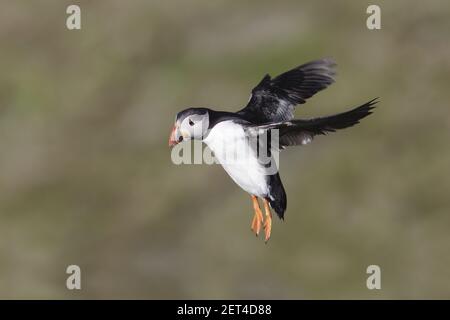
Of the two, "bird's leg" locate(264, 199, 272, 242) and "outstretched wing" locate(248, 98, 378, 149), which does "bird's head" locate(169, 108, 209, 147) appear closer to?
"outstretched wing" locate(248, 98, 378, 149)

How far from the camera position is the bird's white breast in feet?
28.5

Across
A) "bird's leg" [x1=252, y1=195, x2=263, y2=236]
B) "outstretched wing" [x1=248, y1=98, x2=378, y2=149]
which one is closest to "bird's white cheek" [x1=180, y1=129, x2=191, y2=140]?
"outstretched wing" [x1=248, y1=98, x2=378, y2=149]

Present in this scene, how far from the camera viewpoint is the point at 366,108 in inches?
321

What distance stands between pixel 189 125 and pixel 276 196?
1380 millimetres

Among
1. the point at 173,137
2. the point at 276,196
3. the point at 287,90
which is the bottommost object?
the point at 276,196

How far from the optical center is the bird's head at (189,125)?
339 inches

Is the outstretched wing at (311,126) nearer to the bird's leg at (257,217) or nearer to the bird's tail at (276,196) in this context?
the bird's tail at (276,196)

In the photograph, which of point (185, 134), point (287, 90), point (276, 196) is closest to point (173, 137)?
point (185, 134)

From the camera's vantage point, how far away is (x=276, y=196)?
9.44 meters

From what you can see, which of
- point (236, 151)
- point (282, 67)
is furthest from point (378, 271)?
point (236, 151)

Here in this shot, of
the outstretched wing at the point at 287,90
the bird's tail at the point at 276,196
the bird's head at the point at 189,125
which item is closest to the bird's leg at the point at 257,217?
the bird's tail at the point at 276,196

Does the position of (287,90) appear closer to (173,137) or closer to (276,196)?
(276,196)

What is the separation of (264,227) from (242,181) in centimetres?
73

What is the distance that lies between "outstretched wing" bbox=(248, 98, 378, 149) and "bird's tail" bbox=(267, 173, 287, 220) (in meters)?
0.41
